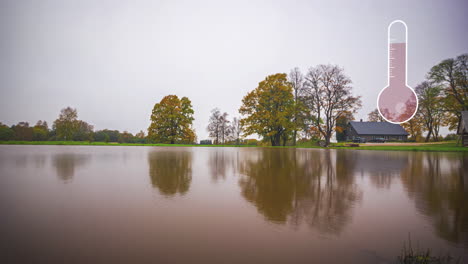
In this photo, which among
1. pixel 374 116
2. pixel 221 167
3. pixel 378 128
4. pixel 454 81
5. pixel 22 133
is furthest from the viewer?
pixel 374 116

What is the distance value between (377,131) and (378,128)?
3.86 ft

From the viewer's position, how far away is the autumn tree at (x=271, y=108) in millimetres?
29667

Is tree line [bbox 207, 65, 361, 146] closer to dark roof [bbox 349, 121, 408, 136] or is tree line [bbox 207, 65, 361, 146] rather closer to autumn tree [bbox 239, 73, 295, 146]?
autumn tree [bbox 239, 73, 295, 146]

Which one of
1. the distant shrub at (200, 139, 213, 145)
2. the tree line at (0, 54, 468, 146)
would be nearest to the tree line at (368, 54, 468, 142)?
the tree line at (0, 54, 468, 146)

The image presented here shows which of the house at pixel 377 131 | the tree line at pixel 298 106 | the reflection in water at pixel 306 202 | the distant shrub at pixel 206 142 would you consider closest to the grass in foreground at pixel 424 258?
the reflection in water at pixel 306 202

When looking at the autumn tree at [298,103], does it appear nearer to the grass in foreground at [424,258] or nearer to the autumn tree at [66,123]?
the grass in foreground at [424,258]

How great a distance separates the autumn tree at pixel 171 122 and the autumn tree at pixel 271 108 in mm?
13740

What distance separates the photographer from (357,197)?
3.63 meters

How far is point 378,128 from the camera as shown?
48438 mm

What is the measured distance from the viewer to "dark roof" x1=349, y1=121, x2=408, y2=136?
46844 millimetres

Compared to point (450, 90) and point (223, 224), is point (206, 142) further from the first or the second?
point (223, 224)

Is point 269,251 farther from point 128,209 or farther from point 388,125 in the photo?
point 388,125

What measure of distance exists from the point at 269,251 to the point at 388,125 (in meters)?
59.6

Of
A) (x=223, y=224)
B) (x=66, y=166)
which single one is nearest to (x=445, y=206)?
(x=223, y=224)
